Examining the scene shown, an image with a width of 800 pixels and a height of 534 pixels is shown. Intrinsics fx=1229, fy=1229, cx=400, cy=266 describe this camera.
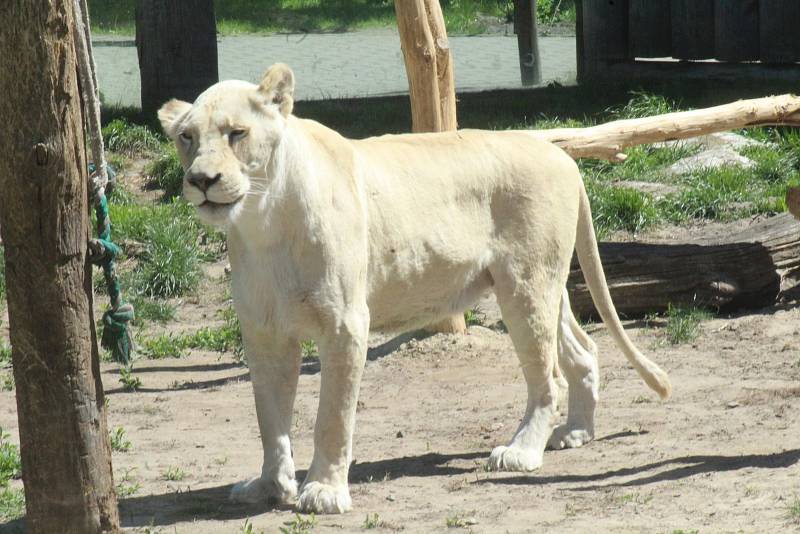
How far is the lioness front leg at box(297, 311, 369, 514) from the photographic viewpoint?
4801 millimetres

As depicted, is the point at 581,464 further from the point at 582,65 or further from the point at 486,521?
the point at 582,65

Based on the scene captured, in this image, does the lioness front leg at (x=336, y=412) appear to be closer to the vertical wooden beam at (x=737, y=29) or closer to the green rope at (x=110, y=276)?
the green rope at (x=110, y=276)

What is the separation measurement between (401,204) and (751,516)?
6.15 feet

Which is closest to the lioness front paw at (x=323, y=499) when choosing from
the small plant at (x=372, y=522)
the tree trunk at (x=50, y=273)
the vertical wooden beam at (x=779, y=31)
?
the small plant at (x=372, y=522)

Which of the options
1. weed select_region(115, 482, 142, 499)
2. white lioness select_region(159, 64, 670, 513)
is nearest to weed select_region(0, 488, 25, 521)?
weed select_region(115, 482, 142, 499)

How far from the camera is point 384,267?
5117 mm

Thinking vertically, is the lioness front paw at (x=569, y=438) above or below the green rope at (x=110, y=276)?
below

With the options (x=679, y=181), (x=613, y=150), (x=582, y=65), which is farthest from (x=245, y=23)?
(x=613, y=150)

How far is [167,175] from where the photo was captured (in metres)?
9.91

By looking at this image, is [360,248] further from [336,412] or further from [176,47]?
[176,47]

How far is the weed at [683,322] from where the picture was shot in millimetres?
7539

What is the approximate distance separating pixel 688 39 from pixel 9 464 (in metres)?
9.71

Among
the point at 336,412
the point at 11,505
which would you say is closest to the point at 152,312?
the point at 11,505

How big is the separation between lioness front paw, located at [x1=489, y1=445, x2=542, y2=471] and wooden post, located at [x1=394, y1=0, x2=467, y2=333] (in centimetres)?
219
